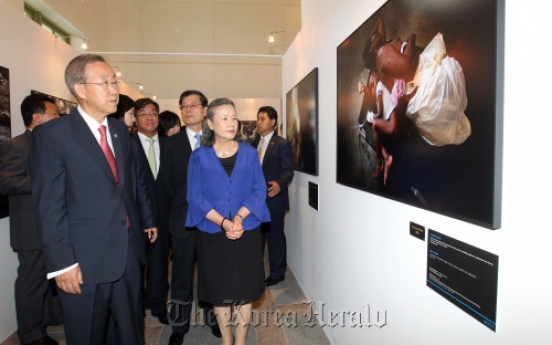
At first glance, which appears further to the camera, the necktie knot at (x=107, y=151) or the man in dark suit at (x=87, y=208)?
the necktie knot at (x=107, y=151)

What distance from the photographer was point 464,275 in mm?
1312

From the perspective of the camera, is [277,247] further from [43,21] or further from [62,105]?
[43,21]

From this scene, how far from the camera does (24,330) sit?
9.24 feet

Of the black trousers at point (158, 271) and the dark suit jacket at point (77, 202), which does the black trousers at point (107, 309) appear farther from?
the black trousers at point (158, 271)

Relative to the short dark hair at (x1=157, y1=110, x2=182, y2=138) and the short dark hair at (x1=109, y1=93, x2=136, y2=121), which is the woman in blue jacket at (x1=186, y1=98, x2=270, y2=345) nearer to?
the short dark hair at (x1=109, y1=93, x2=136, y2=121)

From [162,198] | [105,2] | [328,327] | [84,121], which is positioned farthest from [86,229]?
[105,2]

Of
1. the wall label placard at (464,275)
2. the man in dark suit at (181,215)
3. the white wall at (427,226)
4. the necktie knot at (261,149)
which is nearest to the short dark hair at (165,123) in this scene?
the necktie knot at (261,149)

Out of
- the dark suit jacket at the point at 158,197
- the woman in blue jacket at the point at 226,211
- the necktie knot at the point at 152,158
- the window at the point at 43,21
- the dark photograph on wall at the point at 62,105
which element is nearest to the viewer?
the woman in blue jacket at the point at 226,211

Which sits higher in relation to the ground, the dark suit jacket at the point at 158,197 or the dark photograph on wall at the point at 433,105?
the dark photograph on wall at the point at 433,105

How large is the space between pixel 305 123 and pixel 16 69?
274 centimetres

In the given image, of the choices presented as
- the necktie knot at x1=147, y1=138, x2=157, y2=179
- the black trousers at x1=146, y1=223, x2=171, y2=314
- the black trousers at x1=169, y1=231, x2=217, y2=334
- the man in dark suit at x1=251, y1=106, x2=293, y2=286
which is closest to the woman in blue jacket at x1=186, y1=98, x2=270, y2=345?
the black trousers at x1=169, y1=231, x2=217, y2=334

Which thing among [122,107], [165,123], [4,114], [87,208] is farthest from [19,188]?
[165,123]

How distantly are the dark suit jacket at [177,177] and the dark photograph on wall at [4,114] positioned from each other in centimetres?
132

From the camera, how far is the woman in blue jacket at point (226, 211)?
7.95ft
